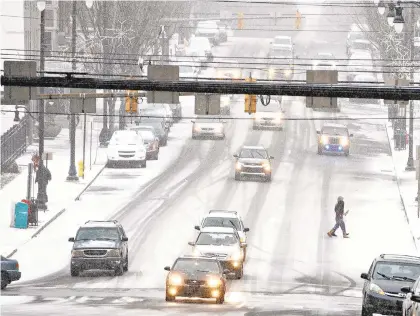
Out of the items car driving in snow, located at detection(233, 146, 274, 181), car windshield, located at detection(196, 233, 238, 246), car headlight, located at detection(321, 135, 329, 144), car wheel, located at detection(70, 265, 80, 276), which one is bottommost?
car wheel, located at detection(70, 265, 80, 276)

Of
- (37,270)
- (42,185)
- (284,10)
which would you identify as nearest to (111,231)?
(37,270)

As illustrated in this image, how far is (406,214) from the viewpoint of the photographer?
59.7 m

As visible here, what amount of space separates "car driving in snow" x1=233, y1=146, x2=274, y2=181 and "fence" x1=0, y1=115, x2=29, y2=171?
10043 mm

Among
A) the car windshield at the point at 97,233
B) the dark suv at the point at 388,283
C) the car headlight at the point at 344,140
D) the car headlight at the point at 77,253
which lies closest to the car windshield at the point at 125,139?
the car headlight at the point at 344,140

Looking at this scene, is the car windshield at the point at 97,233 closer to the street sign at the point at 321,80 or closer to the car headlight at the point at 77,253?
the car headlight at the point at 77,253

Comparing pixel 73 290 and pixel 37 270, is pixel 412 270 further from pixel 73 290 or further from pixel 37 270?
pixel 37 270

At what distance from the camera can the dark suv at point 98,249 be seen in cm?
4516

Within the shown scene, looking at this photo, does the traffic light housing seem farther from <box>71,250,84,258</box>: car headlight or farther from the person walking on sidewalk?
the person walking on sidewalk

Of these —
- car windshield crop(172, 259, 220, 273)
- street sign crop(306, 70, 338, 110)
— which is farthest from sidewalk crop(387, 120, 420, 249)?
street sign crop(306, 70, 338, 110)

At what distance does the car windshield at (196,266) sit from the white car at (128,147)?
95.6 ft

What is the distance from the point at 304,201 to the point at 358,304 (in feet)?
66.9

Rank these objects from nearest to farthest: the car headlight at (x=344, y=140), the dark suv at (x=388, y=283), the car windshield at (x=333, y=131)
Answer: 1. the dark suv at (x=388, y=283)
2. the car windshield at (x=333, y=131)
3. the car headlight at (x=344, y=140)

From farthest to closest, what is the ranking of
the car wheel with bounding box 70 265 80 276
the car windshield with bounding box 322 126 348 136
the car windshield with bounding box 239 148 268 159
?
the car windshield with bounding box 322 126 348 136, the car windshield with bounding box 239 148 268 159, the car wheel with bounding box 70 265 80 276

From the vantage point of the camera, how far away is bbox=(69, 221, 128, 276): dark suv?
45156 millimetres
